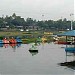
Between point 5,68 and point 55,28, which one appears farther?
point 55,28

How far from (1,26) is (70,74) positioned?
82880 millimetres

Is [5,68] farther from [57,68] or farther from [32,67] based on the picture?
[57,68]

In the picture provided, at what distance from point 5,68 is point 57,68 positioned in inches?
149

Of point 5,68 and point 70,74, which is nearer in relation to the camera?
point 70,74

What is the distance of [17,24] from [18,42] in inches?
2308

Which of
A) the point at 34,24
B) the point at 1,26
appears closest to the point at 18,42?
the point at 1,26

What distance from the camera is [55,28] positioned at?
113m

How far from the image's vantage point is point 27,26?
114m

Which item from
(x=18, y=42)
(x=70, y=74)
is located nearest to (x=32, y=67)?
(x=70, y=74)

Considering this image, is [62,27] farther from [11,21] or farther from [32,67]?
[32,67]

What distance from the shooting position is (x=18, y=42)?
53031 millimetres

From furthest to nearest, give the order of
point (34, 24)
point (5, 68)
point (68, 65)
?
point (34, 24) → point (68, 65) → point (5, 68)

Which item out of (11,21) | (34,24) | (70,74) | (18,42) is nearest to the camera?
(70,74)

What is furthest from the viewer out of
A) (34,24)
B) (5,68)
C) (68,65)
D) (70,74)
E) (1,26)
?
(34,24)
